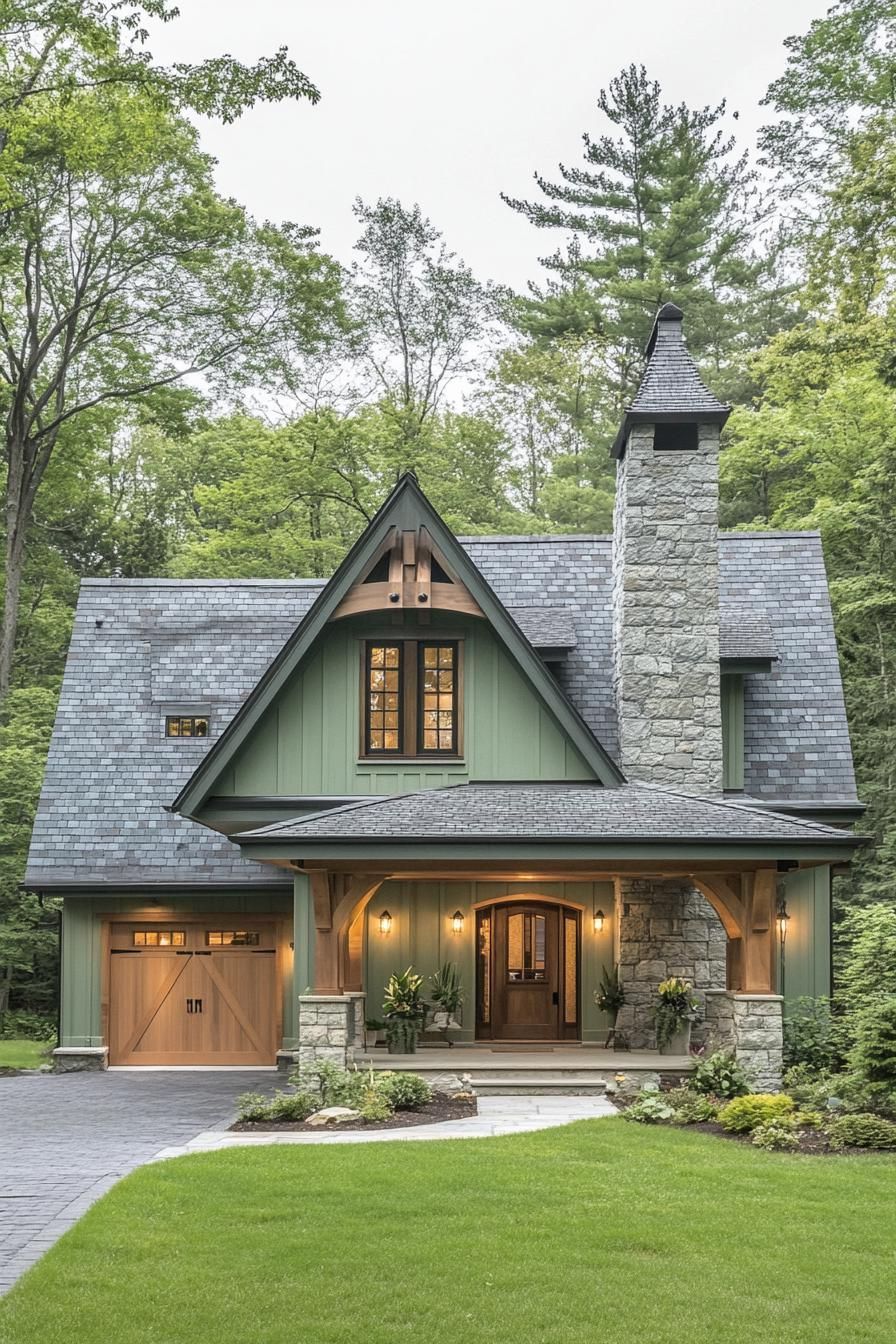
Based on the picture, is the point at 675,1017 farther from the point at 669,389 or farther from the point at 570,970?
the point at 669,389

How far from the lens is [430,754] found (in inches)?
664

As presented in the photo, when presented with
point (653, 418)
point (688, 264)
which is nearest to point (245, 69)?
point (653, 418)

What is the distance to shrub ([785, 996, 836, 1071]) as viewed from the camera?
1504cm

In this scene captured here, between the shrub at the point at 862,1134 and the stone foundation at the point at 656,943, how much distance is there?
4830 millimetres

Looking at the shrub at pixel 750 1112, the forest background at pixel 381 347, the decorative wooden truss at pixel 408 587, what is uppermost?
the forest background at pixel 381 347

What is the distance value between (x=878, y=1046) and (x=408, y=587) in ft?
24.5

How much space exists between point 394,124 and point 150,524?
105 ft

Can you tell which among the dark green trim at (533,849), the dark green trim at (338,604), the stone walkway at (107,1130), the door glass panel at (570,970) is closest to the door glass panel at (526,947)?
the door glass panel at (570,970)

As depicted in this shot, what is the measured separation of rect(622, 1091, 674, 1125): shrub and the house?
1.55 meters

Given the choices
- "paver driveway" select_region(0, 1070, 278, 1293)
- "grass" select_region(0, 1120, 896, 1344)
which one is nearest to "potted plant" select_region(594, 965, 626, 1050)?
"paver driveway" select_region(0, 1070, 278, 1293)

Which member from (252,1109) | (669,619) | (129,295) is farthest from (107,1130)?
(129,295)

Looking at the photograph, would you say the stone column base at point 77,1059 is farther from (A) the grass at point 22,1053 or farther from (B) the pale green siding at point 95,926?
(A) the grass at point 22,1053

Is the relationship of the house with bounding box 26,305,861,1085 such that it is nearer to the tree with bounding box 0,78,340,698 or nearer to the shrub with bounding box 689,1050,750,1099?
the shrub with bounding box 689,1050,750,1099

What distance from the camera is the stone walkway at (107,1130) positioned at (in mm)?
8805
